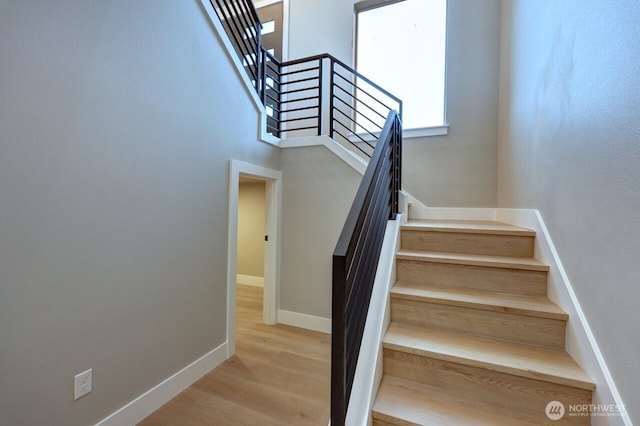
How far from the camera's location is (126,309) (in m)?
1.67

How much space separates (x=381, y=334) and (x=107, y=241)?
1.56m

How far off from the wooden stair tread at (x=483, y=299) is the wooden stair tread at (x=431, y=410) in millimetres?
432

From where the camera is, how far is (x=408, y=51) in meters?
3.54

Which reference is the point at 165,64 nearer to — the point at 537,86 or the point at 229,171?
the point at 229,171

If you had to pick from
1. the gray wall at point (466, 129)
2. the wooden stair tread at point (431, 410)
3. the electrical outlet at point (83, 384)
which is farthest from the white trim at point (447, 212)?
the electrical outlet at point (83, 384)

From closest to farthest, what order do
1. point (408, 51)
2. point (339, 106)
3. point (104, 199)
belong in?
point (104, 199)
point (408, 51)
point (339, 106)

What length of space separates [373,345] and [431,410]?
333mm

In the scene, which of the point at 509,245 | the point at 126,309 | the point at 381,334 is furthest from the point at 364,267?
the point at 126,309

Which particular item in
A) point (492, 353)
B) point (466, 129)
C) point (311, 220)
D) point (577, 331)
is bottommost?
point (492, 353)

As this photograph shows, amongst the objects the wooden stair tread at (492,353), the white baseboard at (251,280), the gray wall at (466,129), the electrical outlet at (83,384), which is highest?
the gray wall at (466,129)

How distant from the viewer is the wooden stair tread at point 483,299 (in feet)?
4.48

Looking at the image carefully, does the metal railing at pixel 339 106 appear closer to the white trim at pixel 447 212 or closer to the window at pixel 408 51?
the window at pixel 408 51

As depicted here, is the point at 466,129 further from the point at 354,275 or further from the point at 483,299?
the point at 354,275

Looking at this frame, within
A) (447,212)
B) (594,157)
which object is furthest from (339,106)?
(594,157)
